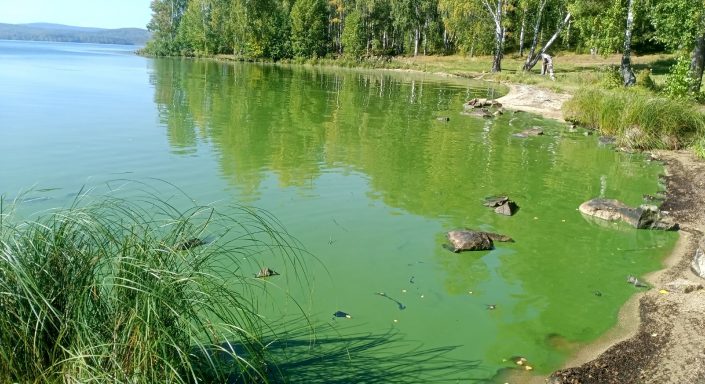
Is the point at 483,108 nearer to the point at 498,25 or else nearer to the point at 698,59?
the point at 698,59

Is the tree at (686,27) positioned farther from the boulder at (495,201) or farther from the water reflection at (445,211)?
the boulder at (495,201)

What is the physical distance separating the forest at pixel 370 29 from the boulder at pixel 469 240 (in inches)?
1426

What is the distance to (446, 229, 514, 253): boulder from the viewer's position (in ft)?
30.3

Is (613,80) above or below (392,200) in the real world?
above

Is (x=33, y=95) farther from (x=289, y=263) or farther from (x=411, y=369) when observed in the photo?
(x=411, y=369)

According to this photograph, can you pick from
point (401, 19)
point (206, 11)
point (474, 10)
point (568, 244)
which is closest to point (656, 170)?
point (568, 244)

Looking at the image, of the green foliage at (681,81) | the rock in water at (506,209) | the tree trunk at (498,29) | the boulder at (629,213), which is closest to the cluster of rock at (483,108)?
the green foliage at (681,81)

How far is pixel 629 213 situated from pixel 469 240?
12.3 feet

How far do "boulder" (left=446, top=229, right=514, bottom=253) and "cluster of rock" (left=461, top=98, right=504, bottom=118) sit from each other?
16840 mm

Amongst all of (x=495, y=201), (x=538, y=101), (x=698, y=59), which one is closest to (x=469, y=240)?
(x=495, y=201)

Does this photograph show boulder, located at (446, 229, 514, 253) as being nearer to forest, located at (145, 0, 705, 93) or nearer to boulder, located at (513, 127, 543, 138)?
boulder, located at (513, 127, 543, 138)

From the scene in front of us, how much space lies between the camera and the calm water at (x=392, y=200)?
6570 millimetres

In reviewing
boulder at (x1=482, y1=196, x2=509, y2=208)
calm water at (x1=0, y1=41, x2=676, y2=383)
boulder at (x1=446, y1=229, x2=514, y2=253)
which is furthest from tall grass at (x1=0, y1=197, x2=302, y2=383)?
boulder at (x1=482, y1=196, x2=509, y2=208)

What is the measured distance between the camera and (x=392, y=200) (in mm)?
11961
